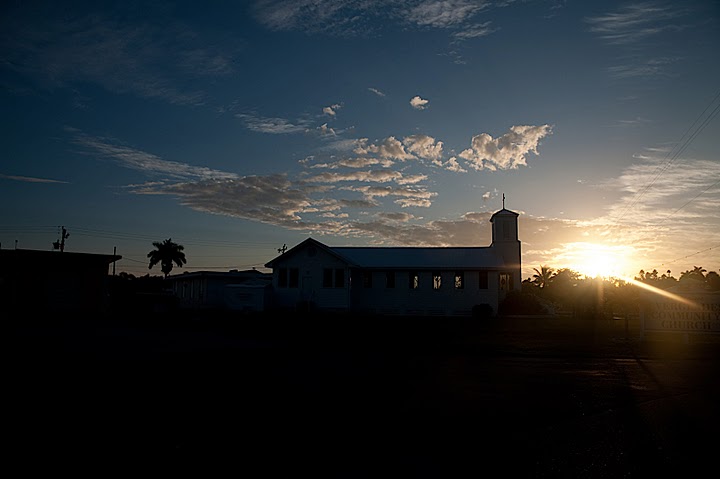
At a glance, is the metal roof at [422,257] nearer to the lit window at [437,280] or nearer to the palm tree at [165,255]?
the lit window at [437,280]

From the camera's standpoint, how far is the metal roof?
42.3 m

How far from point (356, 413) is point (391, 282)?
35.8m

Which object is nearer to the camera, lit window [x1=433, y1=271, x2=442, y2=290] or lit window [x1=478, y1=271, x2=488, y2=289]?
lit window [x1=478, y1=271, x2=488, y2=289]

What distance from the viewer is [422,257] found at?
148 ft

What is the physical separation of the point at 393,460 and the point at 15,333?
18.5 meters

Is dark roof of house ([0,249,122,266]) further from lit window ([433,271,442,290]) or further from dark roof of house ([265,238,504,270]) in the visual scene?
lit window ([433,271,442,290])

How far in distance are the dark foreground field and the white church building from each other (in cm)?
2654

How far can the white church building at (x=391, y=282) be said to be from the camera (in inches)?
1647

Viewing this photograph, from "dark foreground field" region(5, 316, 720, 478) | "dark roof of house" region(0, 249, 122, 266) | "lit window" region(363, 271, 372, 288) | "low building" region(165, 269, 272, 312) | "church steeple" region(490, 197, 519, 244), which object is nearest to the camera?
"dark foreground field" region(5, 316, 720, 478)

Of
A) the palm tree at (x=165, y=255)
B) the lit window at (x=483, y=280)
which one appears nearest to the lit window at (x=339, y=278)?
the lit window at (x=483, y=280)

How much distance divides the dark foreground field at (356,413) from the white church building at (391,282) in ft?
87.1

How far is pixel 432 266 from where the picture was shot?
42.1 meters

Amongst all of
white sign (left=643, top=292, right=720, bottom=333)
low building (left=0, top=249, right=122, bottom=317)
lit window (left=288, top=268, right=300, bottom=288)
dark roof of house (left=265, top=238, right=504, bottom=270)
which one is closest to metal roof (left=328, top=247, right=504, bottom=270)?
dark roof of house (left=265, top=238, right=504, bottom=270)

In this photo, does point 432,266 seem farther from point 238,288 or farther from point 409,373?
point 409,373
